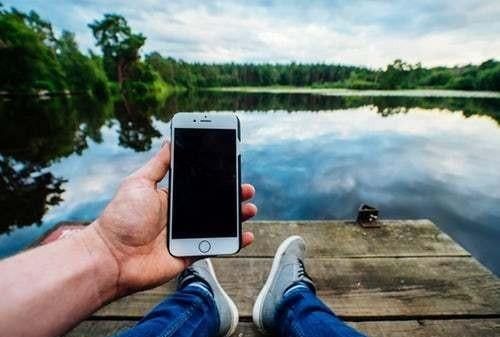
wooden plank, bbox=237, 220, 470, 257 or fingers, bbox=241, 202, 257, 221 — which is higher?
Answer: fingers, bbox=241, 202, 257, 221

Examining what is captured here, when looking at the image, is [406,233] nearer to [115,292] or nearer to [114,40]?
[115,292]

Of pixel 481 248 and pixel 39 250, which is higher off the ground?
pixel 39 250

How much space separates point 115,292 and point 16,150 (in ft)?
37.1

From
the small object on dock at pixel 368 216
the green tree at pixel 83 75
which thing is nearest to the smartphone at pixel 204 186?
the small object on dock at pixel 368 216

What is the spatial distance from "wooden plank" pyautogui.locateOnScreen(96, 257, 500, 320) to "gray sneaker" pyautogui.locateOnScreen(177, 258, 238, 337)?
0.14m

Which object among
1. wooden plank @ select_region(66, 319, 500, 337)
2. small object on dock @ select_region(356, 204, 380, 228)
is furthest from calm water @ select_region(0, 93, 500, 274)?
wooden plank @ select_region(66, 319, 500, 337)

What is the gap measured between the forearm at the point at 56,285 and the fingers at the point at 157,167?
0.40 meters

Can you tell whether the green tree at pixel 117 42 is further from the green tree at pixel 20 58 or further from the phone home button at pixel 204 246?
the phone home button at pixel 204 246

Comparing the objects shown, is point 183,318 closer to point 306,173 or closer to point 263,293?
point 263,293

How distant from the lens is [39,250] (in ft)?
4.64

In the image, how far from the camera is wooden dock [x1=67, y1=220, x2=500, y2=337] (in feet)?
6.69

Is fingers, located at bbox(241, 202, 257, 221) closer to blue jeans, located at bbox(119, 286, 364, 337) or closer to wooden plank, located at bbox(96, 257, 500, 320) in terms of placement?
blue jeans, located at bbox(119, 286, 364, 337)

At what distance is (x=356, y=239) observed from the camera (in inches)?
116

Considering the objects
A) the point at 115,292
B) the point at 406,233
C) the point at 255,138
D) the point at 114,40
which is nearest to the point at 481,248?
the point at 406,233
